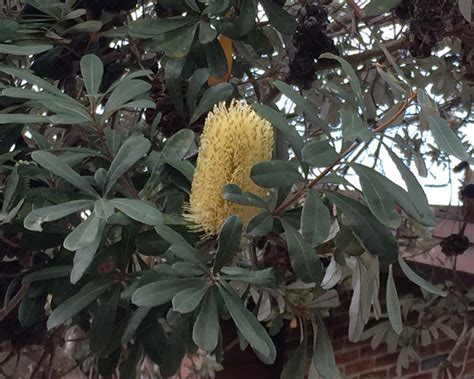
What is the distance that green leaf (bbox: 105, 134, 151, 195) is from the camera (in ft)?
3.11

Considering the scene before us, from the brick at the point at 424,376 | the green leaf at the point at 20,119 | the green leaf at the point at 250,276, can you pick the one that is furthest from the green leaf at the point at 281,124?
the brick at the point at 424,376

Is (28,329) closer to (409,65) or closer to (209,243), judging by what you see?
(209,243)

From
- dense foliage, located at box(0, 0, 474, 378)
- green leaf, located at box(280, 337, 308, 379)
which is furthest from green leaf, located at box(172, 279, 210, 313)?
green leaf, located at box(280, 337, 308, 379)

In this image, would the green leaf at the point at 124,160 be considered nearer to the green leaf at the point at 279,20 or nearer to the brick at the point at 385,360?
the green leaf at the point at 279,20

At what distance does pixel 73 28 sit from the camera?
4.03ft

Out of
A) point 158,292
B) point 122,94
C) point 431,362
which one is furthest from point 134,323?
point 431,362

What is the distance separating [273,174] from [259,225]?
7 cm

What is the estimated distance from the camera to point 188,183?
3.36 feet

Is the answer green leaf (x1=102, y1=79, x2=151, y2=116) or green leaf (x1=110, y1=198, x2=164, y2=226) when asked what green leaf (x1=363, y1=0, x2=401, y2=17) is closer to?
green leaf (x1=102, y1=79, x2=151, y2=116)

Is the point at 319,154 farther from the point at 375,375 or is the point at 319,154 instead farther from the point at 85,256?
the point at 375,375

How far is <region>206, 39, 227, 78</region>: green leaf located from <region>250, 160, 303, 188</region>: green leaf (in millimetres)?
301

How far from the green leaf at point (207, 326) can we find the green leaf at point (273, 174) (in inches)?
5.7

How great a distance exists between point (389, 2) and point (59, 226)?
54 cm

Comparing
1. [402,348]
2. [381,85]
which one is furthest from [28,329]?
[402,348]
